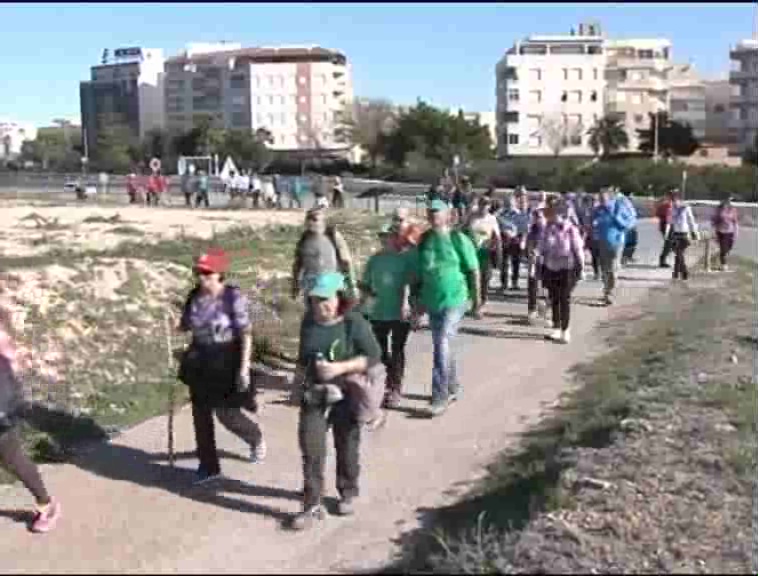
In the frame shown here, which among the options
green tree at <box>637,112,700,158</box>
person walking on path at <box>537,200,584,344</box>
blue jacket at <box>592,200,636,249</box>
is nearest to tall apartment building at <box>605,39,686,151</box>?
green tree at <box>637,112,700,158</box>

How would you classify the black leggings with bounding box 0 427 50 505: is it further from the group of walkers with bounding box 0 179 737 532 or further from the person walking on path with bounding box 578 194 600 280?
the person walking on path with bounding box 578 194 600 280

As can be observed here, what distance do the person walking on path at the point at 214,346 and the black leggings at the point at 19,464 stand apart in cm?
106

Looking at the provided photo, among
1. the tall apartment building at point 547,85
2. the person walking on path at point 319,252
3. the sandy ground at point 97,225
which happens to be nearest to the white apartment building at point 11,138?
the tall apartment building at point 547,85

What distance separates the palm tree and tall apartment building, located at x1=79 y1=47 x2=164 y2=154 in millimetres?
58264

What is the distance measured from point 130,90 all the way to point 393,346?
149301mm

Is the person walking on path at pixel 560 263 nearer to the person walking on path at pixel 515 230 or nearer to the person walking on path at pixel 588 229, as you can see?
the person walking on path at pixel 515 230

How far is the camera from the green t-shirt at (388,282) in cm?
980

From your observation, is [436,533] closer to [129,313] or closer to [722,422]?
[722,422]

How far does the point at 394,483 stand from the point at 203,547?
1.66m

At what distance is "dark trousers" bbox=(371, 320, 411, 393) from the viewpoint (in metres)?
9.95

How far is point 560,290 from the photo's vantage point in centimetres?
1366

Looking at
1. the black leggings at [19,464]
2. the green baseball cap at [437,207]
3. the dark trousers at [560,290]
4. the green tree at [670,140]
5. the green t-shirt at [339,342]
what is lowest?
the black leggings at [19,464]

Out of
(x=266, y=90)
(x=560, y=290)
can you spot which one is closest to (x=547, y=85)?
(x=266, y=90)

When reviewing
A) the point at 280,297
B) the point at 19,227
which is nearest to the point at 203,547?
the point at 280,297
